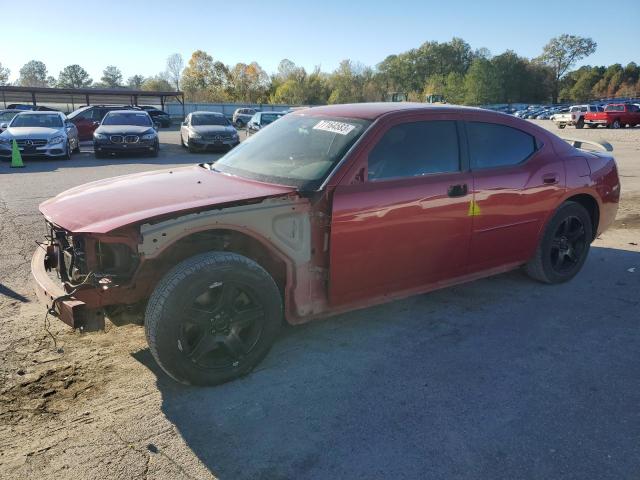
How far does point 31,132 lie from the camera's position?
48.4ft

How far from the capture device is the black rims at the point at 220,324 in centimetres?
297

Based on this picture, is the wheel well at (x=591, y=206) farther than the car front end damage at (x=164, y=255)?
Yes

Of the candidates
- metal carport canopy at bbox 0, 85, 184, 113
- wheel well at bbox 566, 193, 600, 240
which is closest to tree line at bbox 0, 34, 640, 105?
metal carport canopy at bbox 0, 85, 184, 113

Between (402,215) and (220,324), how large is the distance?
1461 millimetres

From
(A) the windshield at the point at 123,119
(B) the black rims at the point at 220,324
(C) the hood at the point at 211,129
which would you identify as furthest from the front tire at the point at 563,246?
(A) the windshield at the point at 123,119

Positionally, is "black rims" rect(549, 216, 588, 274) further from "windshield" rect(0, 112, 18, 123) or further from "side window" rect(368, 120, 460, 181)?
"windshield" rect(0, 112, 18, 123)

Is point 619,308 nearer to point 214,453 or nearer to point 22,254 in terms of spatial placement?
point 214,453

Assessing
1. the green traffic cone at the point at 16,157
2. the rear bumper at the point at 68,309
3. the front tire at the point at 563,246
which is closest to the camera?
the rear bumper at the point at 68,309

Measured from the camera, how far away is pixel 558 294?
4711 millimetres

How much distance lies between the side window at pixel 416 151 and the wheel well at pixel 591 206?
5.68 ft

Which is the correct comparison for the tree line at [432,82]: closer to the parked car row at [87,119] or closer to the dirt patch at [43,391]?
the parked car row at [87,119]

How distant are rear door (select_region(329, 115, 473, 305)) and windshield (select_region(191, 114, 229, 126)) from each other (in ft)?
49.8

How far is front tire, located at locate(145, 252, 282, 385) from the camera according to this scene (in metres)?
2.86

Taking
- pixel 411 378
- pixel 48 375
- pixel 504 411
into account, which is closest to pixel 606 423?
pixel 504 411
